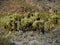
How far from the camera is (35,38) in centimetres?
874

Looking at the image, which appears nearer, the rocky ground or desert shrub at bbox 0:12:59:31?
the rocky ground

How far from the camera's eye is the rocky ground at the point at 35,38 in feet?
27.4

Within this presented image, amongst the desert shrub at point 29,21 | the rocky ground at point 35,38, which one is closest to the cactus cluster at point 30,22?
the desert shrub at point 29,21

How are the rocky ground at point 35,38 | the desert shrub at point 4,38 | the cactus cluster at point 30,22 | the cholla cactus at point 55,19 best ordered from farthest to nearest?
1. the cholla cactus at point 55,19
2. the cactus cluster at point 30,22
3. the rocky ground at point 35,38
4. the desert shrub at point 4,38

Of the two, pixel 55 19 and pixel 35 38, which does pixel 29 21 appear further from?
pixel 35 38

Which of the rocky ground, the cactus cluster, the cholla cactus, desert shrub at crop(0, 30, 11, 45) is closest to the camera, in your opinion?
desert shrub at crop(0, 30, 11, 45)

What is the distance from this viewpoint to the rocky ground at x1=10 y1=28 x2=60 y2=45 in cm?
834

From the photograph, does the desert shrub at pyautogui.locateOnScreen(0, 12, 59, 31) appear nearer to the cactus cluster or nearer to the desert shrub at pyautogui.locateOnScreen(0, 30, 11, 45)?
the cactus cluster

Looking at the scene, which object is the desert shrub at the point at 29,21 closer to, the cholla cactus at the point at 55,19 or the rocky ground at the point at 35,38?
the cholla cactus at the point at 55,19

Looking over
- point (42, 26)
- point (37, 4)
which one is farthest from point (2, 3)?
point (42, 26)

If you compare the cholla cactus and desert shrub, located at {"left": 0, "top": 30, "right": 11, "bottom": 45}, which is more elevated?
the cholla cactus

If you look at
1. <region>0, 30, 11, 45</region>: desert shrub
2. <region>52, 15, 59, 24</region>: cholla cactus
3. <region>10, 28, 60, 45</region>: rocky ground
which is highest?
<region>52, 15, 59, 24</region>: cholla cactus

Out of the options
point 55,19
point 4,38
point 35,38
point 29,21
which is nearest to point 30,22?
point 29,21

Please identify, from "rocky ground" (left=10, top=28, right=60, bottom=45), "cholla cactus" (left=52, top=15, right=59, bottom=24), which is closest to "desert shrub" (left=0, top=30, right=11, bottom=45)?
"rocky ground" (left=10, top=28, right=60, bottom=45)
